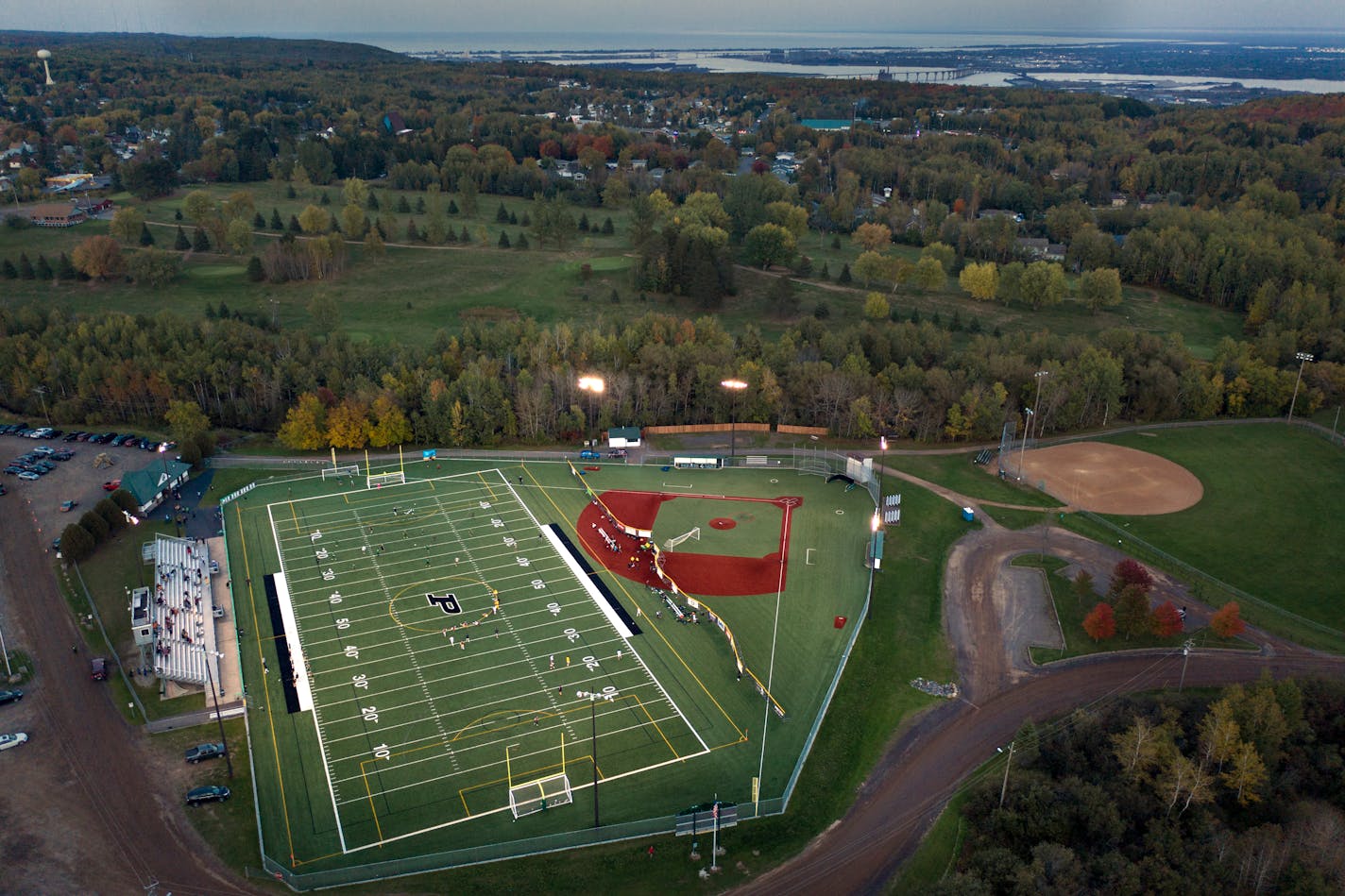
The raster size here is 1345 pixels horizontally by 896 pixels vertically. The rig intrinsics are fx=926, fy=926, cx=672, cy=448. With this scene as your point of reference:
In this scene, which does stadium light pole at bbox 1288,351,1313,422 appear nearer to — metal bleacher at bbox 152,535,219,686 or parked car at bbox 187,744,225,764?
parked car at bbox 187,744,225,764

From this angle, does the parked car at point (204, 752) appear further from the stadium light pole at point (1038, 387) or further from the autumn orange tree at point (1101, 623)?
the stadium light pole at point (1038, 387)

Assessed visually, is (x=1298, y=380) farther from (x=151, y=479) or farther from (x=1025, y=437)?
(x=151, y=479)

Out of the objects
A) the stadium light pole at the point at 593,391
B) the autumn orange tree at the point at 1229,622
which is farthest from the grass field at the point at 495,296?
the autumn orange tree at the point at 1229,622

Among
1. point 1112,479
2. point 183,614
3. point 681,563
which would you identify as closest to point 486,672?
point 681,563

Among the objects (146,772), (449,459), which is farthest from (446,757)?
(449,459)

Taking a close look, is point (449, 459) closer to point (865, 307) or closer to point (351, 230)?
point (865, 307)
